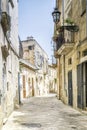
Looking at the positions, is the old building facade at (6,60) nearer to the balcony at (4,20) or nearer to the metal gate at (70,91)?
the balcony at (4,20)

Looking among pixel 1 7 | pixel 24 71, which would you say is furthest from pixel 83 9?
pixel 24 71

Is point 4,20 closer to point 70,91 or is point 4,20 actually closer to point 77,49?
point 77,49

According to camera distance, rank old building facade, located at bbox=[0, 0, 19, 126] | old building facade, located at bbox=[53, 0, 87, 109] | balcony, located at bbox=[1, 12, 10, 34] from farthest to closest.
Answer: old building facade, located at bbox=[53, 0, 87, 109], old building facade, located at bbox=[0, 0, 19, 126], balcony, located at bbox=[1, 12, 10, 34]

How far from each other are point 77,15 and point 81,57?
2327mm

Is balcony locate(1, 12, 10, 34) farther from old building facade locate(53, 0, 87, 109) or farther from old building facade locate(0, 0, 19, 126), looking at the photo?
old building facade locate(53, 0, 87, 109)

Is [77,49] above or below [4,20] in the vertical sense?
below

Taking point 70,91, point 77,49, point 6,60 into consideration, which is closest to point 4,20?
point 6,60

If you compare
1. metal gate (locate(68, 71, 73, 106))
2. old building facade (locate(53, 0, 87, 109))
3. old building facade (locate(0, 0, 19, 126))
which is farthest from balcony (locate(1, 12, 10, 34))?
metal gate (locate(68, 71, 73, 106))

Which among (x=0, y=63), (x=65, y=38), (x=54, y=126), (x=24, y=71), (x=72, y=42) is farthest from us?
(x=24, y=71)

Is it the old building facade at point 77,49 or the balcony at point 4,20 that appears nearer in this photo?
the balcony at point 4,20

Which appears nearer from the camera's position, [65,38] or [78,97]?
[78,97]

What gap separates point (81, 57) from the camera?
48.5 feet

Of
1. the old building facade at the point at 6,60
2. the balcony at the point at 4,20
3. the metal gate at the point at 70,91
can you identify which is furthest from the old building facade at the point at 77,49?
the balcony at the point at 4,20

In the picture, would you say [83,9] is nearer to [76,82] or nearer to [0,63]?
[76,82]
